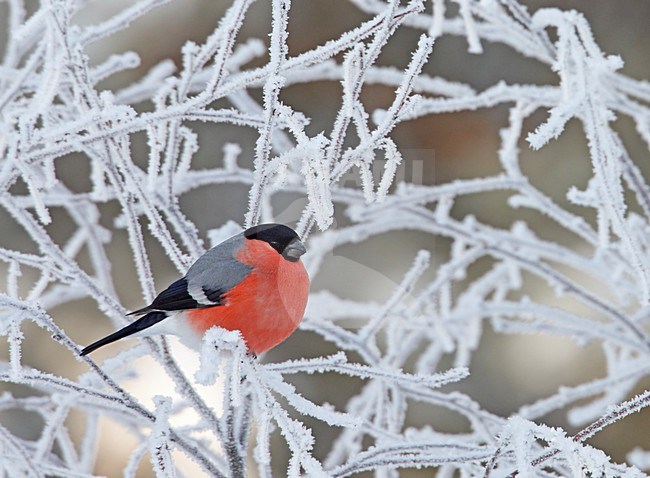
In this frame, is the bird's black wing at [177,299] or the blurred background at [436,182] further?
the blurred background at [436,182]

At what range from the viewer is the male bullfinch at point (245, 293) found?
1.49 m

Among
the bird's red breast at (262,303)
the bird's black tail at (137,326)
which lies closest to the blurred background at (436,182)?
the bird's red breast at (262,303)

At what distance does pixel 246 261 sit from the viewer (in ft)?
5.20

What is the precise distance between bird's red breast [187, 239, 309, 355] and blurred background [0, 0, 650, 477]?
2.43m

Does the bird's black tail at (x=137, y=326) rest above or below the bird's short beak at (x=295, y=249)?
below

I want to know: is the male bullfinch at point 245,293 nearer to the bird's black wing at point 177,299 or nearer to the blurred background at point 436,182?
the bird's black wing at point 177,299

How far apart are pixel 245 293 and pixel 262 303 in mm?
44

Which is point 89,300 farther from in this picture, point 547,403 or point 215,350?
point 215,350

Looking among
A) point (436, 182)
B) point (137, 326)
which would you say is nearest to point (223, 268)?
point (137, 326)

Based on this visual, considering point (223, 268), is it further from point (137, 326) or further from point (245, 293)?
point (137, 326)

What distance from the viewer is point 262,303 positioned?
1517 millimetres

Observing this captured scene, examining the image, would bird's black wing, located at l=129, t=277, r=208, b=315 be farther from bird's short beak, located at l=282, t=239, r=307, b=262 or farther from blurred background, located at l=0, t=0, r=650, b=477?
blurred background, located at l=0, t=0, r=650, b=477

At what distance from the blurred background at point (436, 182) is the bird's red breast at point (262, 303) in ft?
7.96

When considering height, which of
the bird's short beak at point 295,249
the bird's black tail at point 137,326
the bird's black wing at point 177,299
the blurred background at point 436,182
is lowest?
the bird's black tail at point 137,326
